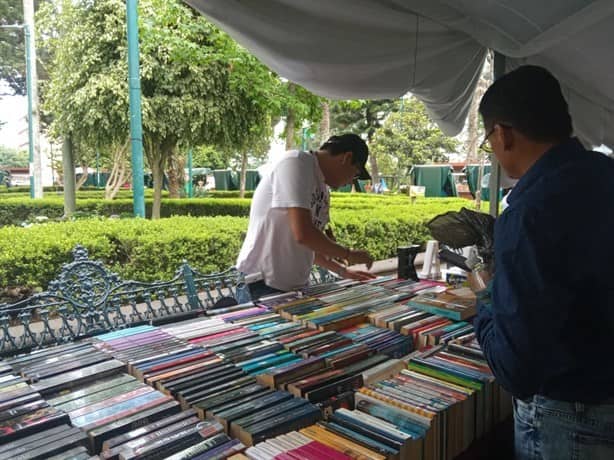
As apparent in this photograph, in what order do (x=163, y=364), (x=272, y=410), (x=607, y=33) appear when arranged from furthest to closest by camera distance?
(x=607, y=33) < (x=163, y=364) < (x=272, y=410)

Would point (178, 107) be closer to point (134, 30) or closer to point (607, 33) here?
point (134, 30)

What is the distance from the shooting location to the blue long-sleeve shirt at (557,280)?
0.92 m

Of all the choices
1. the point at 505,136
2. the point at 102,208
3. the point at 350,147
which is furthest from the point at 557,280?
the point at 102,208

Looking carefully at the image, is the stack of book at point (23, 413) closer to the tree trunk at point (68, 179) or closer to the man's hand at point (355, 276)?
the man's hand at point (355, 276)

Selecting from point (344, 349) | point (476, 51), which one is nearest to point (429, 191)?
point (476, 51)

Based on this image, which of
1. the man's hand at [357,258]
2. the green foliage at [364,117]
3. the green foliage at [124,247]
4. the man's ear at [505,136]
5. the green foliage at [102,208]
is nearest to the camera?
the man's ear at [505,136]

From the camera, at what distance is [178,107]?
8.29 metres

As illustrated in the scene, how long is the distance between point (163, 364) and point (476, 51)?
9.57ft

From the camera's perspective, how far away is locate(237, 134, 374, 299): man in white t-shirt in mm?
2254

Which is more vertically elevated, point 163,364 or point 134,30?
point 134,30

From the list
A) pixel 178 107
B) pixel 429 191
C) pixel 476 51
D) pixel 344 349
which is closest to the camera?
pixel 344 349

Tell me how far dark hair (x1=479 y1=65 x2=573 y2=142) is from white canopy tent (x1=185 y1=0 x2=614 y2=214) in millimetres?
1327

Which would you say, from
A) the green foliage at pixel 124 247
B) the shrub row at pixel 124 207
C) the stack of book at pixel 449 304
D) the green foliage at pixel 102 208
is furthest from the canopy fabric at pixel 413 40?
the green foliage at pixel 102 208

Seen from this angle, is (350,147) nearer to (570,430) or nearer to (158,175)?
(570,430)
